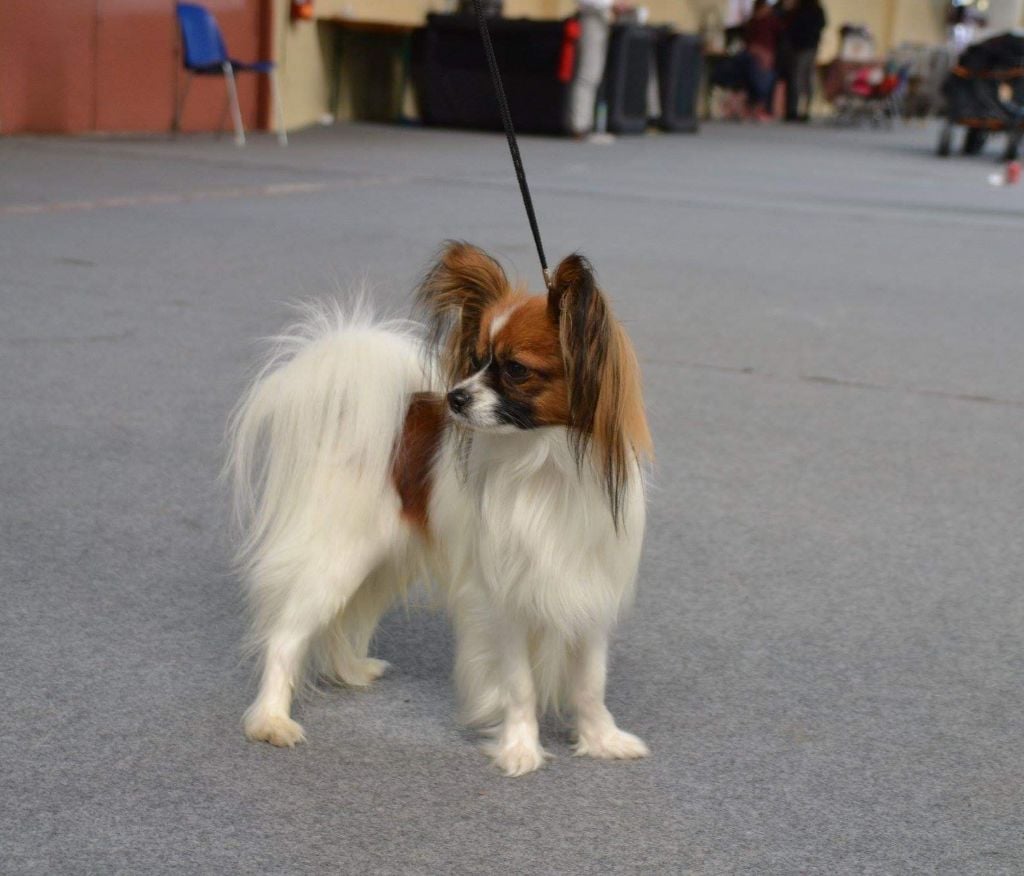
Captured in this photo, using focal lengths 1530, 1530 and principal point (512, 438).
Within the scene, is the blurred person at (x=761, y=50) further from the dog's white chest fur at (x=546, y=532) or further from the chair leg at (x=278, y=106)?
the dog's white chest fur at (x=546, y=532)

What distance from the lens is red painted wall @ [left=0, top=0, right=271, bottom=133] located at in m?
13.6

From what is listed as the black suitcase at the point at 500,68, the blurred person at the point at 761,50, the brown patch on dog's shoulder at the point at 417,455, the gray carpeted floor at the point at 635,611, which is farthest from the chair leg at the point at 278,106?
the brown patch on dog's shoulder at the point at 417,455

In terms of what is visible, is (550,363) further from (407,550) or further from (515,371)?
(407,550)

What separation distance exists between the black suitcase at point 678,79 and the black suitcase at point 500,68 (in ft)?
9.22

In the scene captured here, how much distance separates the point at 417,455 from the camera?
2.81m

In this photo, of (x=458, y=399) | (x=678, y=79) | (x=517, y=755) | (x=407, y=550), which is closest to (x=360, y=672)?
(x=407, y=550)

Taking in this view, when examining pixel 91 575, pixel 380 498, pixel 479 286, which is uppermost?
pixel 479 286

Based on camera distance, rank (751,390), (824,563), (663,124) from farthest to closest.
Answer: (663,124) < (751,390) < (824,563)

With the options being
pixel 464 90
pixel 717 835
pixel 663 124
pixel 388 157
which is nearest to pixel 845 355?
pixel 717 835

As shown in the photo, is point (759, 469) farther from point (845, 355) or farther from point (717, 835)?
point (717, 835)

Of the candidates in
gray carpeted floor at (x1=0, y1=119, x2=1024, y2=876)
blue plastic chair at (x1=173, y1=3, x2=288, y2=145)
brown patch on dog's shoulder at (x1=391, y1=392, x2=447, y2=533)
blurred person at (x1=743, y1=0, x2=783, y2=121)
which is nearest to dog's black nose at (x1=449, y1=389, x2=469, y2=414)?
brown patch on dog's shoulder at (x1=391, y1=392, x2=447, y2=533)

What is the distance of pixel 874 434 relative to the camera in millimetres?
5367

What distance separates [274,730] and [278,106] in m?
13.7

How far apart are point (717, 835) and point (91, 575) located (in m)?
1.70
